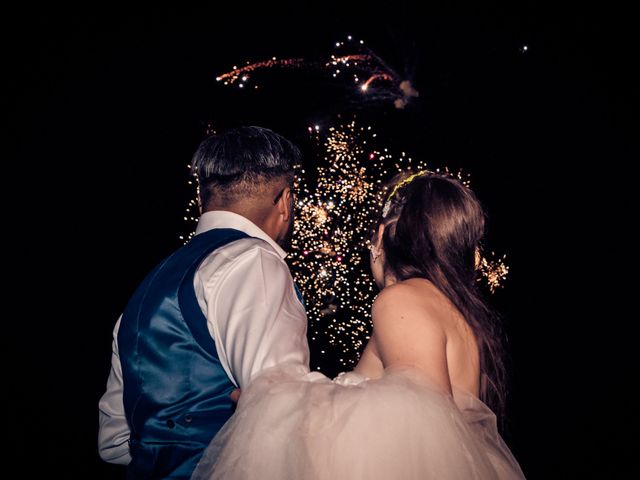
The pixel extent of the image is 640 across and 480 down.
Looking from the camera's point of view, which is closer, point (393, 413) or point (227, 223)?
point (393, 413)

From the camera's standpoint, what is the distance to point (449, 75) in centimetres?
381

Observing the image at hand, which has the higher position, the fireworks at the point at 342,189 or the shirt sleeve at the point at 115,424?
the fireworks at the point at 342,189

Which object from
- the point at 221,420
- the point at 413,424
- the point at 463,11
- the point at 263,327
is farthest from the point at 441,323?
the point at 463,11

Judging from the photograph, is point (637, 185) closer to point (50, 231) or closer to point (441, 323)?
point (441, 323)

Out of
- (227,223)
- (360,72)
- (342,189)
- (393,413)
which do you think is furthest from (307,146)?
(393,413)

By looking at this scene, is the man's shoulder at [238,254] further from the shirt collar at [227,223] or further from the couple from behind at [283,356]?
the shirt collar at [227,223]

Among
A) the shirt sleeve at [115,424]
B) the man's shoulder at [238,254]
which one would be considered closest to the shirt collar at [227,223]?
the man's shoulder at [238,254]

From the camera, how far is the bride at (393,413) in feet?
3.42

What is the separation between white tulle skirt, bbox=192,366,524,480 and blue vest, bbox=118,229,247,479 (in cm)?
21

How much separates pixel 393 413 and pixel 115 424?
0.94 meters

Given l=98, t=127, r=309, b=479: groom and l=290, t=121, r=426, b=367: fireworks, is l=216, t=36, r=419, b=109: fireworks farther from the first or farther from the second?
l=98, t=127, r=309, b=479: groom

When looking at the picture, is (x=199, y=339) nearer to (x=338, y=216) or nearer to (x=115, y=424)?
(x=115, y=424)

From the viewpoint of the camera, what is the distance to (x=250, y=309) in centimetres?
123

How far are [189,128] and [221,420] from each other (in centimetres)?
233
